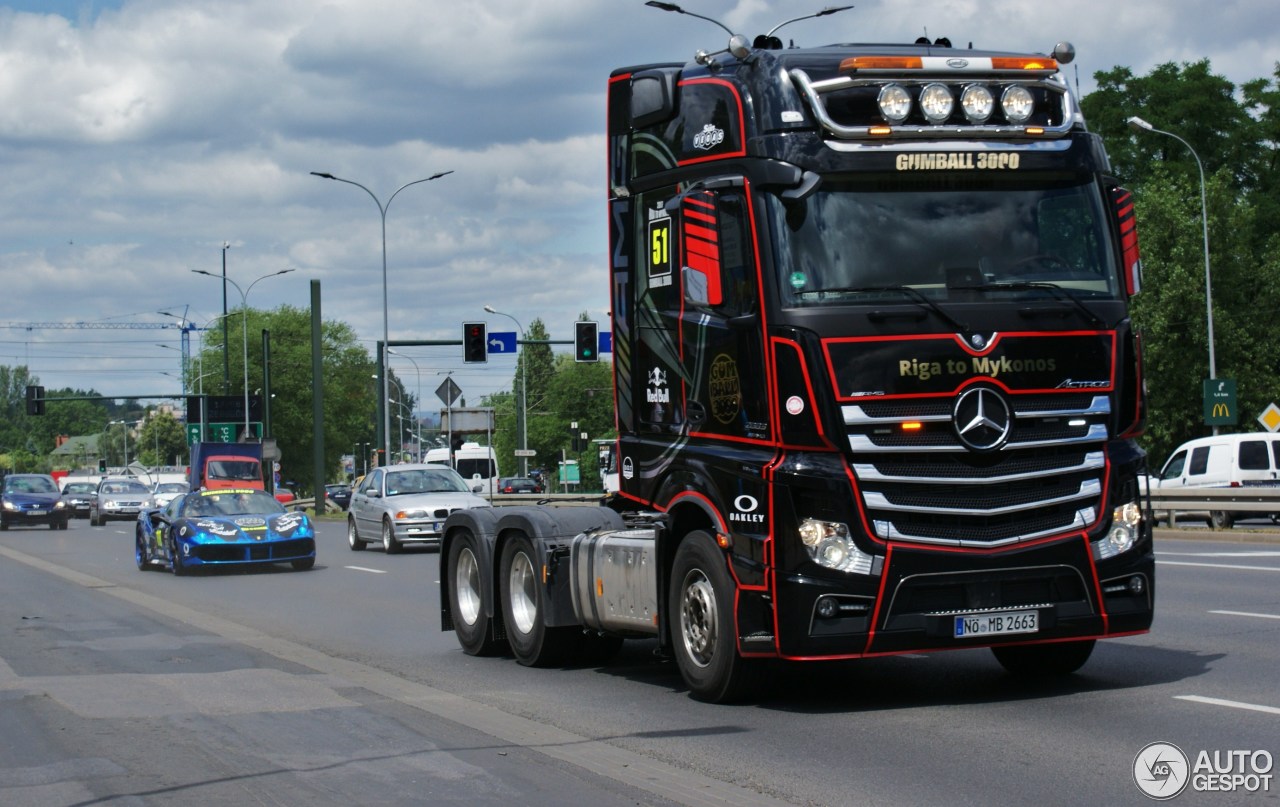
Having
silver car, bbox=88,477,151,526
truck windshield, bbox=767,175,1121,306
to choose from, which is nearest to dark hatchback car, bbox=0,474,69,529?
silver car, bbox=88,477,151,526

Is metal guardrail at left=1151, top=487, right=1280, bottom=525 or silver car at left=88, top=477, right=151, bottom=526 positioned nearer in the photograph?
metal guardrail at left=1151, top=487, right=1280, bottom=525

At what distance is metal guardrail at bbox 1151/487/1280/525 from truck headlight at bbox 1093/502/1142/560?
19883 millimetres

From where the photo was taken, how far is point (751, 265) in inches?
372

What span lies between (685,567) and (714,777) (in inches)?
96.0

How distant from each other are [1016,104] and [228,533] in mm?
18154

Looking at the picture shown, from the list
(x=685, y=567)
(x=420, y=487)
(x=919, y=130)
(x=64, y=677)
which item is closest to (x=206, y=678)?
(x=64, y=677)

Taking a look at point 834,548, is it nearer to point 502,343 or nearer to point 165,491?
point 502,343

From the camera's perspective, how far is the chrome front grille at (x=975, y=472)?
9.17 metres

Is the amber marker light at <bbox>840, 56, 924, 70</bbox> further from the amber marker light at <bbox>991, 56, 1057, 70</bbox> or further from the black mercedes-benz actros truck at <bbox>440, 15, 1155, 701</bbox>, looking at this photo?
the amber marker light at <bbox>991, 56, 1057, 70</bbox>

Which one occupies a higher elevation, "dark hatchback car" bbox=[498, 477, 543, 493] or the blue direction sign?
the blue direction sign

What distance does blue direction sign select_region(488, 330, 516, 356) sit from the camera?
148ft

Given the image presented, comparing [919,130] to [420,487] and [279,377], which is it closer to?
[420,487]

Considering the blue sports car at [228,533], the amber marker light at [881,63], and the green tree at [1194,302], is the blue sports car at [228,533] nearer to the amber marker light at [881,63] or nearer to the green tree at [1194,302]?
the amber marker light at [881,63]

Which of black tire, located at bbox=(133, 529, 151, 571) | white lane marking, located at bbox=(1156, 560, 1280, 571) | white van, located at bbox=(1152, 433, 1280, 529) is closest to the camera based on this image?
white lane marking, located at bbox=(1156, 560, 1280, 571)
